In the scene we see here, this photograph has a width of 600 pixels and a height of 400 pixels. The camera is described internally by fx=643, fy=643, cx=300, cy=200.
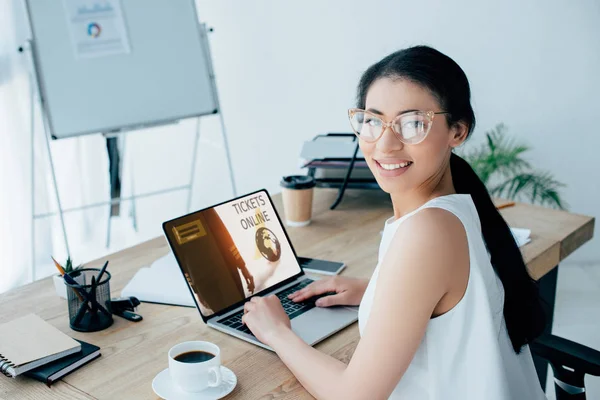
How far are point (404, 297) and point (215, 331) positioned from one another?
0.48 m

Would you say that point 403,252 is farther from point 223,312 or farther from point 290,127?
point 290,127

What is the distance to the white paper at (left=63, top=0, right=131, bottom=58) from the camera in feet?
8.41

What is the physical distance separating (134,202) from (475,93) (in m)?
2.31

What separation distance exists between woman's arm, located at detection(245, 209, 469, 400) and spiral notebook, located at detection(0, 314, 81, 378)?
20.0 inches

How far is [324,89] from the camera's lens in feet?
11.3

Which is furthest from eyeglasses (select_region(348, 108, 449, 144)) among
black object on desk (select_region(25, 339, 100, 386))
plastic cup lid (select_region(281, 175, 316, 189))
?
plastic cup lid (select_region(281, 175, 316, 189))

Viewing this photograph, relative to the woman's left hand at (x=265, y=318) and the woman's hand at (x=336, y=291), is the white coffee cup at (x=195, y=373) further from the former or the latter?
the woman's hand at (x=336, y=291)

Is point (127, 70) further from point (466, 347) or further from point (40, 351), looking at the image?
point (466, 347)

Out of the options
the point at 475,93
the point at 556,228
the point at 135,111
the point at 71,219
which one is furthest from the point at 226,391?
the point at 71,219

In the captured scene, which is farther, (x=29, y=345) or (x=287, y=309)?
(x=287, y=309)

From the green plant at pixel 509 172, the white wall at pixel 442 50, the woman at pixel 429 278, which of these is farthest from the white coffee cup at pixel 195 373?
the white wall at pixel 442 50

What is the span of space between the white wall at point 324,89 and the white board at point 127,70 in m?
0.65

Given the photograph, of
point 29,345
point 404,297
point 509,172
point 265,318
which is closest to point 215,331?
point 265,318

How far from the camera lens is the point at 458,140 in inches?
42.3
